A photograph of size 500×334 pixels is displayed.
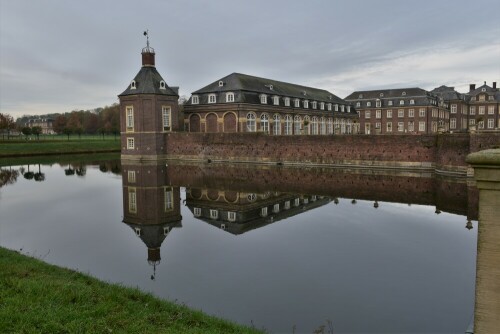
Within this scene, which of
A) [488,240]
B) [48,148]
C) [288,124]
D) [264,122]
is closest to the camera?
[488,240]

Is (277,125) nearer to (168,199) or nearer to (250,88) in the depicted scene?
(250,88)

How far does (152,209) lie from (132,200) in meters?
2.67

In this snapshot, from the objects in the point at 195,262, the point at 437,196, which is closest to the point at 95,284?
the point at 195,262

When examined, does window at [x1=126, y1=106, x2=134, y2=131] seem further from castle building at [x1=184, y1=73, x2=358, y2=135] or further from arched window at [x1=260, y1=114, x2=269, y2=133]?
arched window at [x1=260, y1=114, x2=269, y2=133]

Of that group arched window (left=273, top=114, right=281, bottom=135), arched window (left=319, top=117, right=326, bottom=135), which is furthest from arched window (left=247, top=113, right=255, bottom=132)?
arched window (left=319, top=117, right=326, bottom=135)

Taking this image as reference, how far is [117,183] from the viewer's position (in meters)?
25.0

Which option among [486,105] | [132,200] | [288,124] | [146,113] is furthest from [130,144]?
[486,105]

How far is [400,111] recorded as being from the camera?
6181 cm

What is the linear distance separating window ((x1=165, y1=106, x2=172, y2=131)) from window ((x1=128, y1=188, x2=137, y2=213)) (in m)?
20.2

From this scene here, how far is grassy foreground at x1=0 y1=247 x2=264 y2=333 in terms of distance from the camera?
15.1 feet

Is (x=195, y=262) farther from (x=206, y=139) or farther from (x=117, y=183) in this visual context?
(x=206, y=139)

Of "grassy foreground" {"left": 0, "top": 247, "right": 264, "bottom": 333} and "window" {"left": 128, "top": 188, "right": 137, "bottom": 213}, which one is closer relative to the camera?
"grassy foreground" {"left": 0, "top": 247, "right": 264, "bottom": 333}

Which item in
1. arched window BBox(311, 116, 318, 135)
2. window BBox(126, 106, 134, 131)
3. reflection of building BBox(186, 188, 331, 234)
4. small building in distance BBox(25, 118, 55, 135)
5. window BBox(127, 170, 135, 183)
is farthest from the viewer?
small building in distance BBox(25, 118, 55, 135)

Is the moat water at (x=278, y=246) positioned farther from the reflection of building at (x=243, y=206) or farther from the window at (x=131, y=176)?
the window at (x=131, y=176)
